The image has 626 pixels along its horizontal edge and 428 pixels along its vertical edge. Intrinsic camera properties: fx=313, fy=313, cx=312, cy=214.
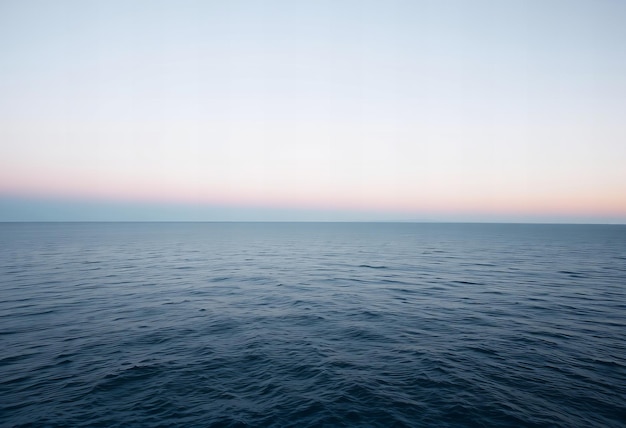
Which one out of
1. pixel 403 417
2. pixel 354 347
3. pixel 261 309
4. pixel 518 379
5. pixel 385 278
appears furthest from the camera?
pixel 385 278

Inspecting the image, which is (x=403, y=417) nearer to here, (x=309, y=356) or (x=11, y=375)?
(x=309, y=356)

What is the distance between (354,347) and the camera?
22953 mm

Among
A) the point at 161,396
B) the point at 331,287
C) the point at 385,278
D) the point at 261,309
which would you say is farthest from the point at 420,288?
Result: the point at 161,396

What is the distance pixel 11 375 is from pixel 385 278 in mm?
45155

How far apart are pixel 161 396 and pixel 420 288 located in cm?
3593

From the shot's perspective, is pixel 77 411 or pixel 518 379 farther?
pixel 518 379

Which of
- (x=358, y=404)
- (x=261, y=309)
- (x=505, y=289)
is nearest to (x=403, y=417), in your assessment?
(x=358, y=404)

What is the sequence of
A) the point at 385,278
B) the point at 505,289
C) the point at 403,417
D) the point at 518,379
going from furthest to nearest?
the point at 385,278 < the point at 505,289 < the point at 518,379 < the point at 403,417

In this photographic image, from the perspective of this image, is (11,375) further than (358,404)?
Yes

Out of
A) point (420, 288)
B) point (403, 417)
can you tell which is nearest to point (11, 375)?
point (403, 417)

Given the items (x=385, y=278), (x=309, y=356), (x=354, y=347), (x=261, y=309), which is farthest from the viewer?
(x=385, y=278)

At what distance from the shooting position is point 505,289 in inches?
1698

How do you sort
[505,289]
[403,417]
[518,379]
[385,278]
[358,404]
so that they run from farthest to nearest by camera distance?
[385,278], [505,289], [518,379], [358,404], [403,417]

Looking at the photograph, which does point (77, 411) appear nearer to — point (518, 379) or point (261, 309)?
point (261, 309)
